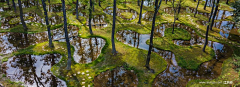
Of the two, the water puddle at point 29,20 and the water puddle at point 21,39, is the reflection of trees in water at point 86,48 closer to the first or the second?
the water puddle at point 21,39

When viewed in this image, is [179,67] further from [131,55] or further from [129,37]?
[129,37]

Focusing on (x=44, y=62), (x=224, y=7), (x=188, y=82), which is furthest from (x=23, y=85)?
(x=224, y=7)

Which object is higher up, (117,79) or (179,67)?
(179,67)

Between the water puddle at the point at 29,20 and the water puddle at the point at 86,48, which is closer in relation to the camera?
the water puddle at the point at 86,48

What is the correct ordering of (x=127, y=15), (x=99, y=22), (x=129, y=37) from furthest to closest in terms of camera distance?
(x=127, y=15), (x=99, y=22), (x=129, y=37)

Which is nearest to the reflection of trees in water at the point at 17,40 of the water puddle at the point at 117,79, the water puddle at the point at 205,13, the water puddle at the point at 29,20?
the water puddle at the point at 29,20

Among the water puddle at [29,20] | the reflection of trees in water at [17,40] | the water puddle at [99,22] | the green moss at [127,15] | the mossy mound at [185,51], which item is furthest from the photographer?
the green moss at [127,15]

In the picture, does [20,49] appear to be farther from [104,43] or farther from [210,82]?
[210,82]

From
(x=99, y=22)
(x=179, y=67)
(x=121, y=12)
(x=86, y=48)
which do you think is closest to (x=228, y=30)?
(x=179, y=67)
